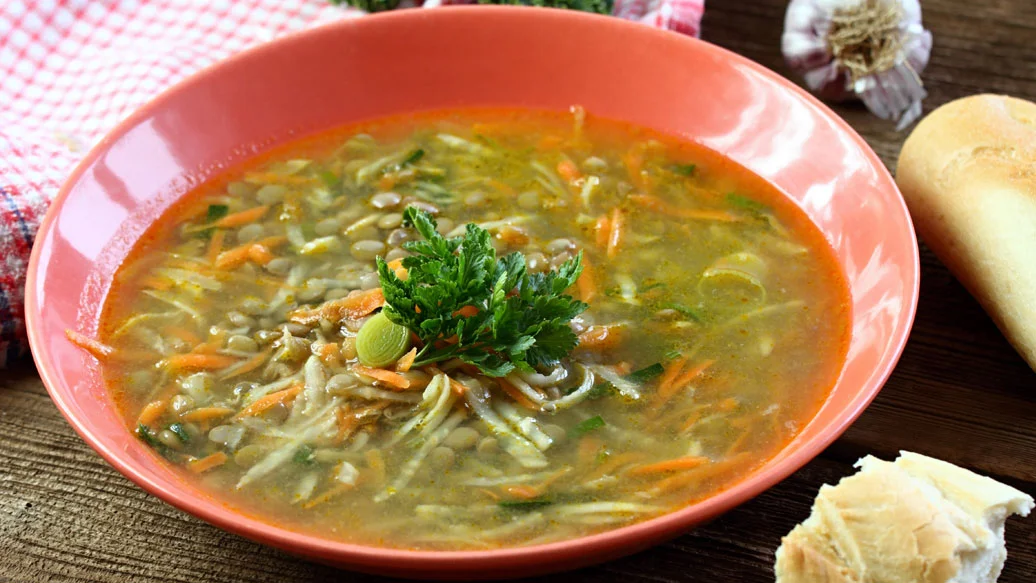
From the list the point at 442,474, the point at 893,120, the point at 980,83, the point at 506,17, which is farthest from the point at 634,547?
the point at 980,83

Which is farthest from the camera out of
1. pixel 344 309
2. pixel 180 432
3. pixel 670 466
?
pixel 344 309

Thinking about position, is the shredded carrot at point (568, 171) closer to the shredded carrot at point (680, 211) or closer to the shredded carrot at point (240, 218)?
the shredded carrot at point (680, 211)

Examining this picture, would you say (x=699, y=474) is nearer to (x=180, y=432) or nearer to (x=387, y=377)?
(x=387, y=377)

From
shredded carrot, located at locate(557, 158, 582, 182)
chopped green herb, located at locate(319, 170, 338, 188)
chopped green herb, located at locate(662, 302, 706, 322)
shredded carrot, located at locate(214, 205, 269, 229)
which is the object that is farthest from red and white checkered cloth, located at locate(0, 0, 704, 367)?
chopped green herb, located at locate(662, 302, 706, 322)

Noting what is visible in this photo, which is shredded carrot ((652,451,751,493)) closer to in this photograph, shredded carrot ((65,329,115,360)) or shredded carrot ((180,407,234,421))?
shredded carrot ((180,407,234,421))

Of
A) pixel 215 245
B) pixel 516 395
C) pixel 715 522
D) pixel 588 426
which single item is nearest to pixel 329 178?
pixel 215 245

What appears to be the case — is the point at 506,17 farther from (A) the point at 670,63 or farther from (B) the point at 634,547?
(B) the point at 634,547

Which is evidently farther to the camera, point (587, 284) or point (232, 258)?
point (232, 258)
